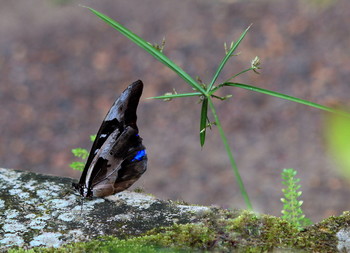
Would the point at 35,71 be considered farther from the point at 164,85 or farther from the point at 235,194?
the point at 235,194

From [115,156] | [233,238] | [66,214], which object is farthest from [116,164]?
[233,238]

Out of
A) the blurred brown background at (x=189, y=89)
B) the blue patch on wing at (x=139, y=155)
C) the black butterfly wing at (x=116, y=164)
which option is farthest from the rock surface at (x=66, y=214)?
the blurred brown background at (x=189, y=89)

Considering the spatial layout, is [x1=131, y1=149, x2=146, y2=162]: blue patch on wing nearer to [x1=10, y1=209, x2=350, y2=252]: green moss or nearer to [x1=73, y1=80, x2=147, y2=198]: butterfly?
[x1=73, y1=80, x2=147, y2=198]: butterfly

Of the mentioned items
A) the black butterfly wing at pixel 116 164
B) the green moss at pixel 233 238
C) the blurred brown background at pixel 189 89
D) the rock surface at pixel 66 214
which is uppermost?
the blurred brown background at pixel 189 89

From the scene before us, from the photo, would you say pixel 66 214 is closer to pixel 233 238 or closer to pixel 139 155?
pixel 139 155

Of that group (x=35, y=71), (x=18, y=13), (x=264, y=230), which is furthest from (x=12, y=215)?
(x=18, y=13)

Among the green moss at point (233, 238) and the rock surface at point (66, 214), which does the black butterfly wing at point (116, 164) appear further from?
the green moss at point (233, 238)
